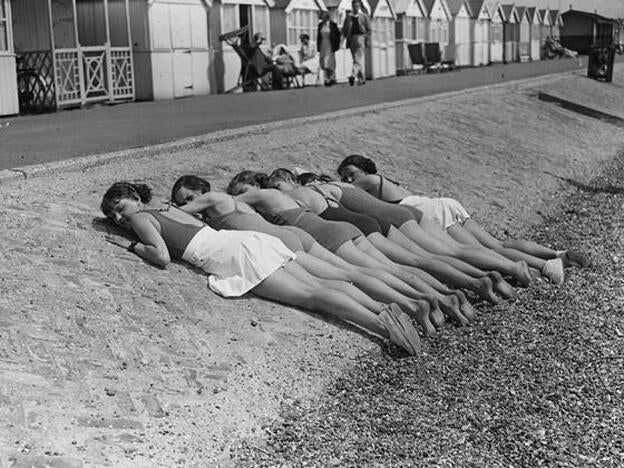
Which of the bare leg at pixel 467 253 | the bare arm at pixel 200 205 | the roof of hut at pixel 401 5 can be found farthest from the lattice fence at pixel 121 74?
the roof of hut at pixel 401 5

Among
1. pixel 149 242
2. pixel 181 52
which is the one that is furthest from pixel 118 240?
pixel 181 52

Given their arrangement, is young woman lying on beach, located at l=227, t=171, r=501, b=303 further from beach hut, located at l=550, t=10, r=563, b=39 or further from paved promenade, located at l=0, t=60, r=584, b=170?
beach hut, located at l=550, t=10, r=563, b=39

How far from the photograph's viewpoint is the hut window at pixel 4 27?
16047mm

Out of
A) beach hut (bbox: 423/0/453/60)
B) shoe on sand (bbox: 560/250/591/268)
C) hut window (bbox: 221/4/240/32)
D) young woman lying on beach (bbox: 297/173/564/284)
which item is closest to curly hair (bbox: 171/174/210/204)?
young woman lying on beach (bbox: 297/173/564/284)

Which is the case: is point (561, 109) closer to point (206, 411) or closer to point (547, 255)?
point (547, 255)

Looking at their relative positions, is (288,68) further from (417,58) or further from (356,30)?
(417,58)

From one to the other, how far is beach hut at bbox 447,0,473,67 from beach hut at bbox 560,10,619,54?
1191 inches

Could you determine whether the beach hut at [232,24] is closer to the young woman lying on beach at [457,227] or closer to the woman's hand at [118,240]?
the young woman lying on beach at [457,227]

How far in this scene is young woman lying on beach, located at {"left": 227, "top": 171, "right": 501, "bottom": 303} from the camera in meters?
7.02

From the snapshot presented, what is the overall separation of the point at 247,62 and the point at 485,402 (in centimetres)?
1908

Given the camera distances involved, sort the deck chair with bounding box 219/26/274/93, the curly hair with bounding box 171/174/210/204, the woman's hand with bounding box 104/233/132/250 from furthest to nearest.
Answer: the deck chair with bounding box 219/26/274/93 → the curly hair with bounding box 171/174/210/204 → the woman's hand with bounding box 104/233/132/250

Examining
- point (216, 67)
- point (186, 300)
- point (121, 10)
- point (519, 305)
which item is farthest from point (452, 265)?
point (216, 67)

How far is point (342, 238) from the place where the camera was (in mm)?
7098

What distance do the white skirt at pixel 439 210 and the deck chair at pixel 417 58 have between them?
94.6ft
